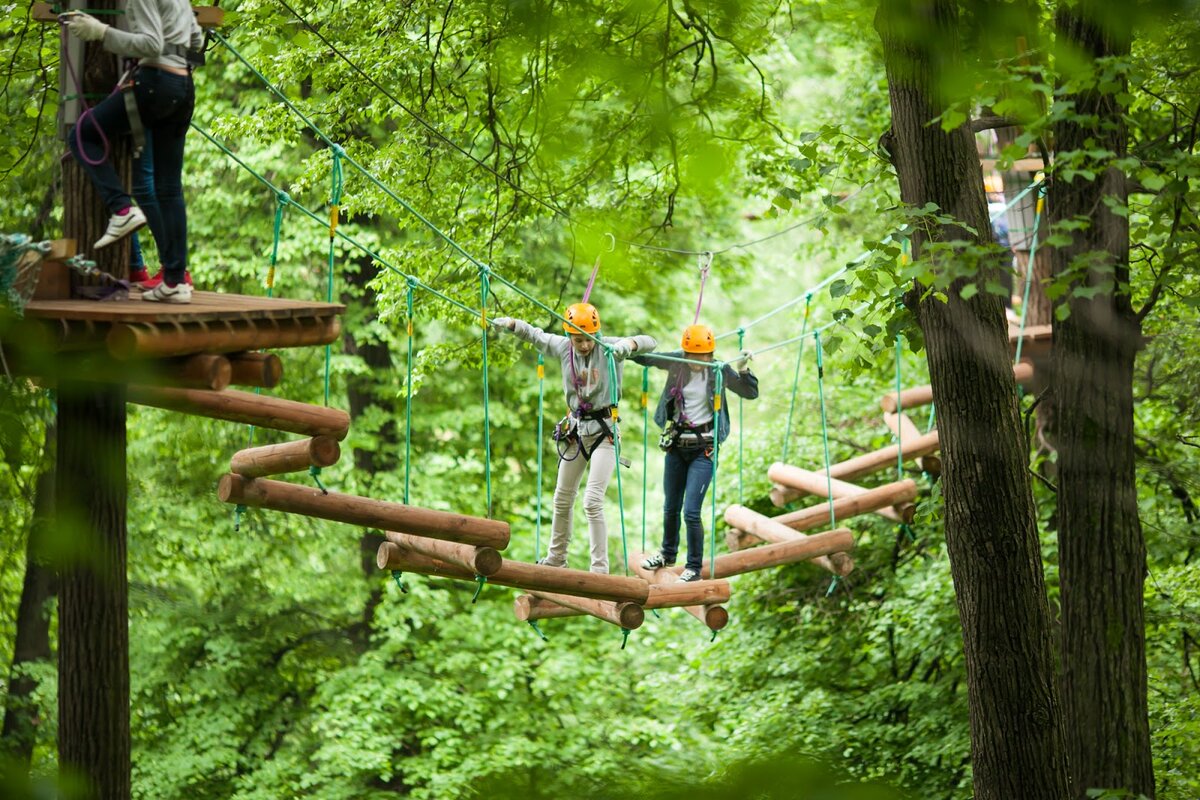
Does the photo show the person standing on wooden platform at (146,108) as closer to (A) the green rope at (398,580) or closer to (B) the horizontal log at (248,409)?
(B) the horizontal log at (248,409)

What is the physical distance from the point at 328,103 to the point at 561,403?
14.3 ft

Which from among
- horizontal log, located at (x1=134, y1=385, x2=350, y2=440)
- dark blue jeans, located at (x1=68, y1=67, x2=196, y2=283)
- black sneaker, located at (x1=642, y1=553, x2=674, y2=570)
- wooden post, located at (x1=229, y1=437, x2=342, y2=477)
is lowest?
black sneaker, located at (x1=642, y1=553, x2=674, y2=570)

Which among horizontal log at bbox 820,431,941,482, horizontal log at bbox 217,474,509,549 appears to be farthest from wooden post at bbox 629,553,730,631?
horizontal log at bbox 217,474,509,549

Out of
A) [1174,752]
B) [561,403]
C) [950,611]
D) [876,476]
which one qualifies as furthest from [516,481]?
[1174,752]

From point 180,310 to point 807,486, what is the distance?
4.17m

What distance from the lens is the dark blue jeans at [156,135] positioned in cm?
330

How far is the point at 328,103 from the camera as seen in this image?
6.16m

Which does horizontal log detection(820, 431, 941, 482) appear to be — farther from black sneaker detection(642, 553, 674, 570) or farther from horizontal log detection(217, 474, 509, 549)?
horizontal log detection(217, 474, 509, 549)

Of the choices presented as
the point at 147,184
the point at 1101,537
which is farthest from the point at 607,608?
the point at 147,184

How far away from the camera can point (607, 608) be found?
5266 mm

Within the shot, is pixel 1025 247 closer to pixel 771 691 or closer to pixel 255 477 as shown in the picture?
pixel 771 691

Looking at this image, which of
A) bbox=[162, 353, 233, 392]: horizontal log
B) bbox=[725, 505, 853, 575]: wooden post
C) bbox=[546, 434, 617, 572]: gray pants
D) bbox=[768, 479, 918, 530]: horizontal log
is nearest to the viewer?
bbox=[162, 353, 233, 392]: horizontal log

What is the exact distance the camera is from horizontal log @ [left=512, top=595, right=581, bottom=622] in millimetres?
5207

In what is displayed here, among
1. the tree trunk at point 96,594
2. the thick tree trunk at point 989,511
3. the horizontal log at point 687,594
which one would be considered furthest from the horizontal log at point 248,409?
the thick tree trunk at point 989,511
